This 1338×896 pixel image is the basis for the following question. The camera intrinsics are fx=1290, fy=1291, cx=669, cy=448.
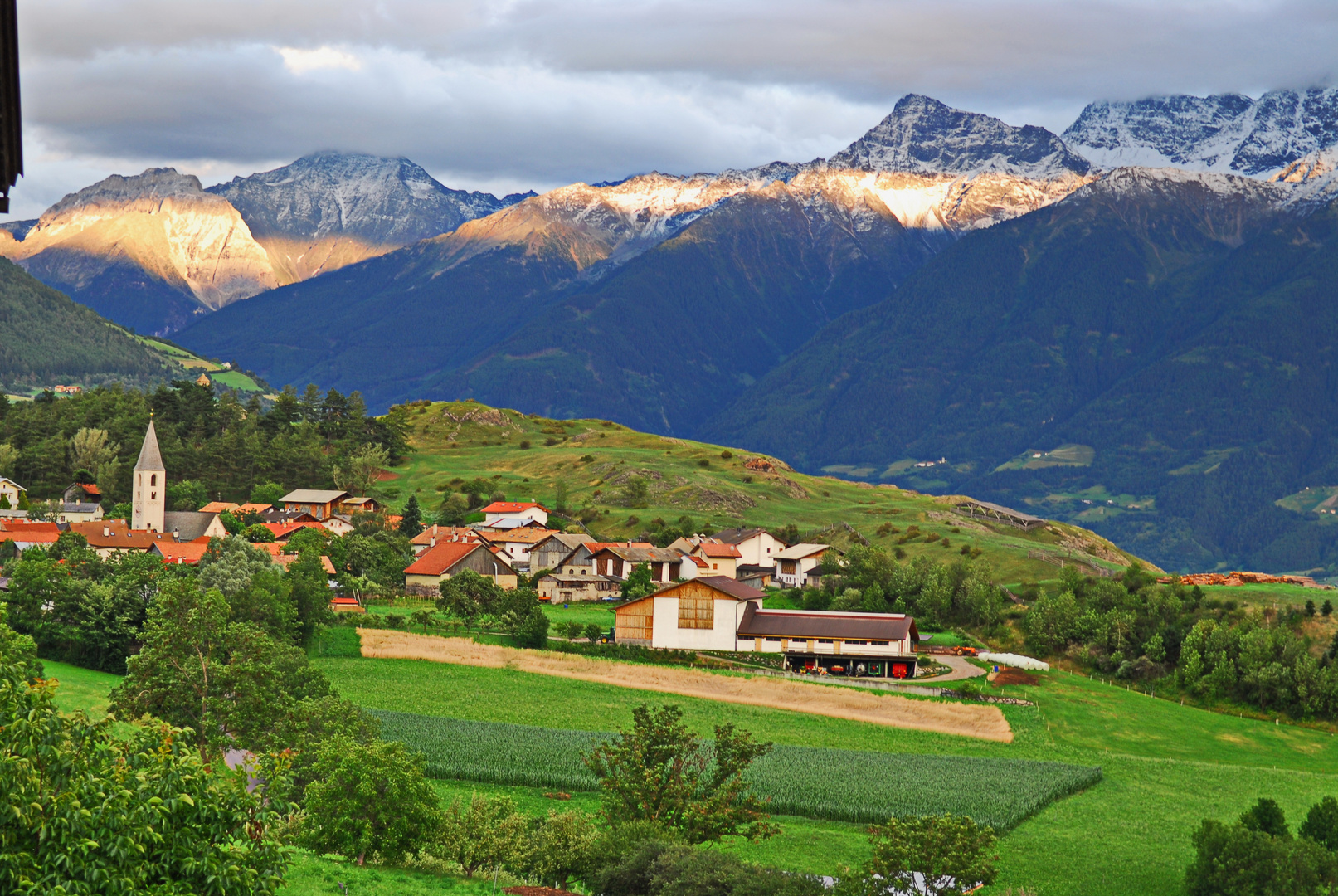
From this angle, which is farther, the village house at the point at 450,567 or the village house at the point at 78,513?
the village house at the point at 78,513

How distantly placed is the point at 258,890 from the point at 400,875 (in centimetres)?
1633

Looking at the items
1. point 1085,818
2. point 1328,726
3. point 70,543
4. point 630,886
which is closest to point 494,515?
point 70,543

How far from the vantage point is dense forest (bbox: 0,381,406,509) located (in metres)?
154

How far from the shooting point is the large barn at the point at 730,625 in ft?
310

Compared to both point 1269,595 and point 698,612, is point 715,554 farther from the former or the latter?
point 1269,595

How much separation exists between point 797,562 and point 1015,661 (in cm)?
3873

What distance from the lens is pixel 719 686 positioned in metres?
83.6

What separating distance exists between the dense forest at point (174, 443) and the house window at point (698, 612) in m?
74.2

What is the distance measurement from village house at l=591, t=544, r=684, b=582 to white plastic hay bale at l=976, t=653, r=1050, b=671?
34.8 meters

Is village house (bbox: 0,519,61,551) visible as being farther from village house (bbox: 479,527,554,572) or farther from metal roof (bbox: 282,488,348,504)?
village house (bbox: 479,527,554,572)

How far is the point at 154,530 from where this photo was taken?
12850 cm

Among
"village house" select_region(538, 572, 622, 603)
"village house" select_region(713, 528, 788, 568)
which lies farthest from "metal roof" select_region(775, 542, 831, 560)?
"village house" select_region(538, 572, 622, 603)

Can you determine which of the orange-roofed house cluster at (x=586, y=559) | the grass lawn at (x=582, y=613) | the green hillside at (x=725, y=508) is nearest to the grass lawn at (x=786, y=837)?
the grass lawn at (x=582, y=613)

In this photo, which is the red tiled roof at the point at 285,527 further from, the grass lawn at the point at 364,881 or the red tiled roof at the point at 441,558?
the grass lawn at the point at 364,881
